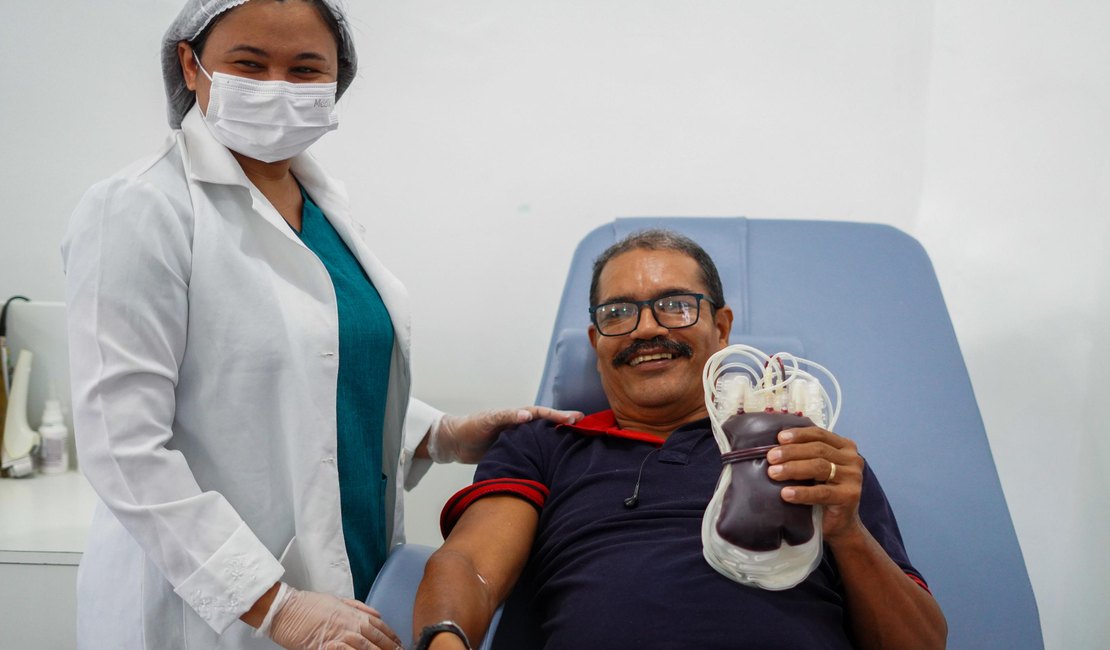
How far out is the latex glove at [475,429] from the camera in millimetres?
1706

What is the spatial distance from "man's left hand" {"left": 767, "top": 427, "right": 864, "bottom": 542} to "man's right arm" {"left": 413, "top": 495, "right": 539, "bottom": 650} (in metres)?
0.48

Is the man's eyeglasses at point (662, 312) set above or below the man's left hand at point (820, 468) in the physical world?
above

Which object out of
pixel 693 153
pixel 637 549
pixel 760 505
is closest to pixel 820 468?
pixel 760 505

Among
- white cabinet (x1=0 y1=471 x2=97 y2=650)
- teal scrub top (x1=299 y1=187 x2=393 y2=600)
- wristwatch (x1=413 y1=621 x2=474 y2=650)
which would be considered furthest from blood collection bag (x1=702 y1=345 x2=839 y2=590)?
white cabinet (x1=0 y1=471 x2=97 y2=650)

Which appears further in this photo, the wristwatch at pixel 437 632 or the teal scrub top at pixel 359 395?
the teal scrub top at pixel 359 395

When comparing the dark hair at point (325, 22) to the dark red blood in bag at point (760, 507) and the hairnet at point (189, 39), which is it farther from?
the dark red blood in bag at point (760, 507)

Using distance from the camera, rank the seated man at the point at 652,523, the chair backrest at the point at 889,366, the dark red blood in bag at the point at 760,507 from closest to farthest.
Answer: the dark red blood in bag at the point at 760,507 < the seated man at the point at 652,523 < the chair backrest at the point at 889,366

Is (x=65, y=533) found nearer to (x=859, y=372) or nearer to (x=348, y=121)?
(x=348, y=121)

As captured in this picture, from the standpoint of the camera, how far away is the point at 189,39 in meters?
1.34

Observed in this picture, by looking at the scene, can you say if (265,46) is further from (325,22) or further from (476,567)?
(476,567)

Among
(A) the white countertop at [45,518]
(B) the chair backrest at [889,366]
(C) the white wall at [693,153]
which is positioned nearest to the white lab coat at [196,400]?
(B) the chair backrest at [889,366]

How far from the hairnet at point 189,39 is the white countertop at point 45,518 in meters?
0.96

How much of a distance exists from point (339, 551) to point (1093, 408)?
177 centimetres

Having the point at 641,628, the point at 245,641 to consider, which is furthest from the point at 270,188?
the point at 641,628
